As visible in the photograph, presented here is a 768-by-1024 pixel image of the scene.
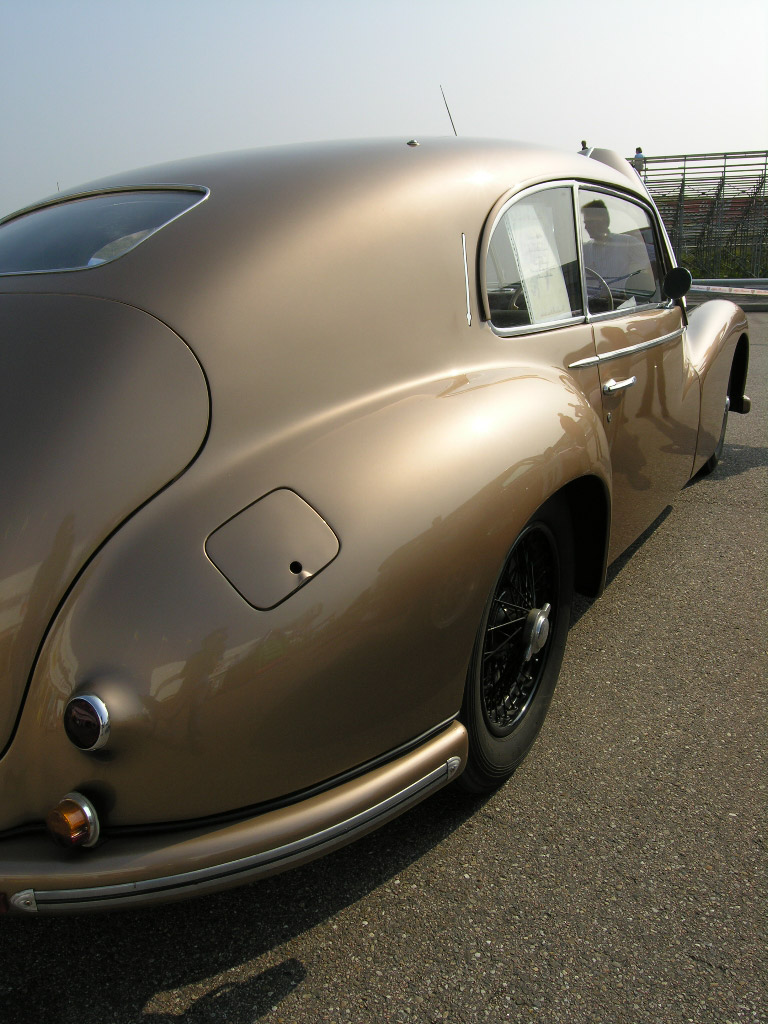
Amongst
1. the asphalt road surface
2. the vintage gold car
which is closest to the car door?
the vintage gold car

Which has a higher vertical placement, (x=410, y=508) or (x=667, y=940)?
(x=410, y=508)

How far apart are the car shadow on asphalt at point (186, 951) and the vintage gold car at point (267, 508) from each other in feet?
1.05

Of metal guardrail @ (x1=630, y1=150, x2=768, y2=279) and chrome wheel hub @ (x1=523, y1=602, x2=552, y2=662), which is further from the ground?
chrome wheel hub @ (x1=523, y1=602, x2=552, y2=662)

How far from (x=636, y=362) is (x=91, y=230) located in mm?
1871

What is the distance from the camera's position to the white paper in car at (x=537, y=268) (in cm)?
263

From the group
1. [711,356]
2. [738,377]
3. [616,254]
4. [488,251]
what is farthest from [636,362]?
[738,377]

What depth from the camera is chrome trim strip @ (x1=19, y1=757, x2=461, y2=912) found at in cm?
156

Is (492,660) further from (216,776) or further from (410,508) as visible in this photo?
(216,776)

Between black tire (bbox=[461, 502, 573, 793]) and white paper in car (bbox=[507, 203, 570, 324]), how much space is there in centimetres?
63

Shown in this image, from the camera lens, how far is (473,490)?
1.96m

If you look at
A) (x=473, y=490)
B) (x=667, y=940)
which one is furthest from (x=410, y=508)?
(x=667, y=940)

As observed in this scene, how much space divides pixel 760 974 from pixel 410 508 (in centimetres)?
118

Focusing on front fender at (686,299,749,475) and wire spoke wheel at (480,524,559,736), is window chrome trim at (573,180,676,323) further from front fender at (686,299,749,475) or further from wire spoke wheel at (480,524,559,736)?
wire spoke wheel at (480,524,559,736)

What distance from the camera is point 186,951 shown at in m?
1.90
